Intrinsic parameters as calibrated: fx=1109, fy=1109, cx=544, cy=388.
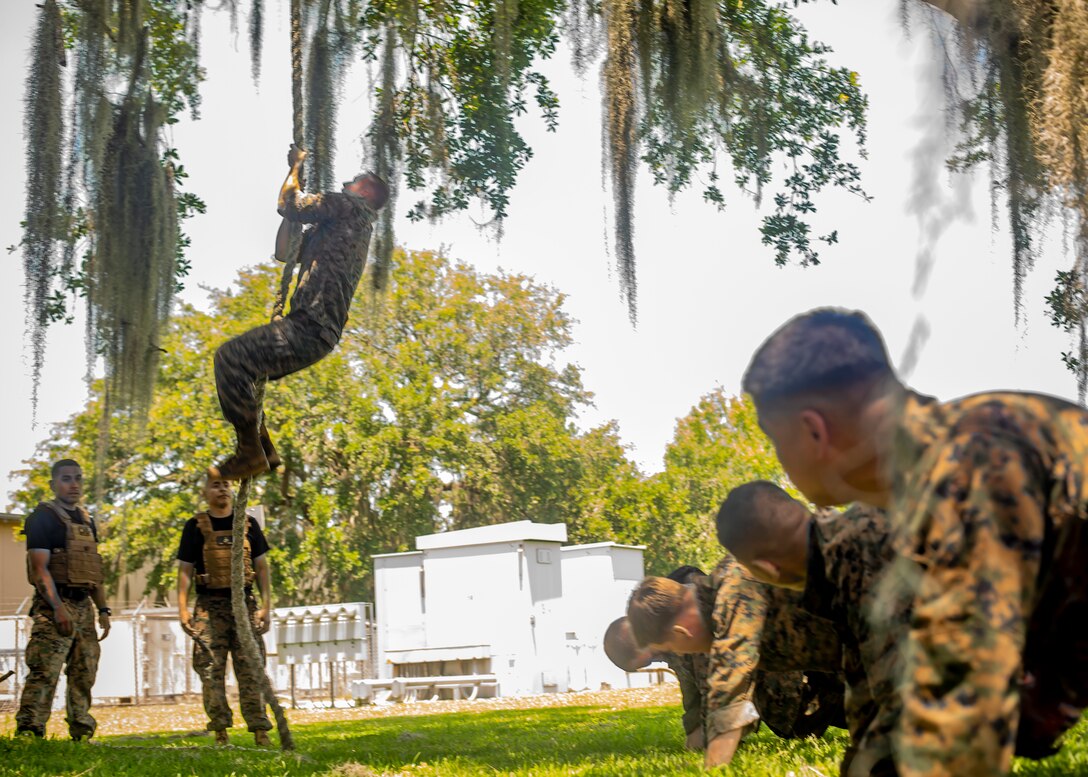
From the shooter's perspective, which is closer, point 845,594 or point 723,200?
point 845,594

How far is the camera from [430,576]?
18812 millimetres

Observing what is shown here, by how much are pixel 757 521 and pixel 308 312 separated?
3064 millimetres

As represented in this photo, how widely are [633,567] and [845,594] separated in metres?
18.7

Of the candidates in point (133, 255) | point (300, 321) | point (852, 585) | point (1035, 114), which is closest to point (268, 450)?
point (300, 321)

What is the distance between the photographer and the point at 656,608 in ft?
15.0

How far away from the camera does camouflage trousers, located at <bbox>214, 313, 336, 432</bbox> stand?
5.21m

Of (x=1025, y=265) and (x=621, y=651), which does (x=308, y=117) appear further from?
(x=1025, y=265)

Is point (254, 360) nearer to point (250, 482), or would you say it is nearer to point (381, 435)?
point (250, 482)

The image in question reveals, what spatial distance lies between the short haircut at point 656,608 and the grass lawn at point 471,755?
0.54 m

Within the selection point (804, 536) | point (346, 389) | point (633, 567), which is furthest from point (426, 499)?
point (804, 536)

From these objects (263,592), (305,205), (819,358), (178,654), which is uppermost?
(305,205)

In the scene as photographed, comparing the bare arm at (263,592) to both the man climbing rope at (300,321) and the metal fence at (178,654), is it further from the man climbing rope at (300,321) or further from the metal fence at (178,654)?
the metal fence at (178,654)

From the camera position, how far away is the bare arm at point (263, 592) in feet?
25.6

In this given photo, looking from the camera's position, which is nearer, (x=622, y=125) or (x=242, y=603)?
(x=242, y=603)
